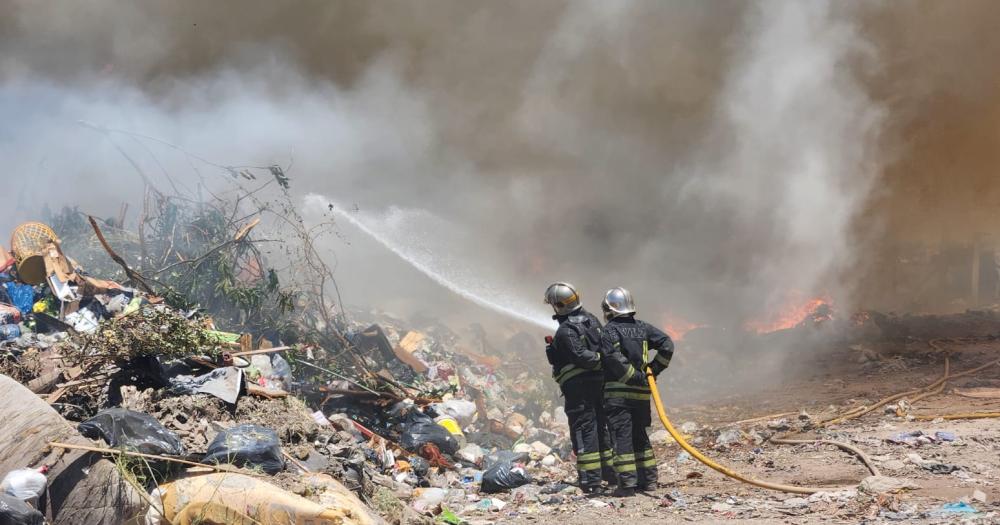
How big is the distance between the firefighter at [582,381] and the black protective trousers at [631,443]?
0.17 meters

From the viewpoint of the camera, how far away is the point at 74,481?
3.05m

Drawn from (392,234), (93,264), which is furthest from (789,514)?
(392,234)

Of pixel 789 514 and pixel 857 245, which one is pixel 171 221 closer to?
pixel 789 514

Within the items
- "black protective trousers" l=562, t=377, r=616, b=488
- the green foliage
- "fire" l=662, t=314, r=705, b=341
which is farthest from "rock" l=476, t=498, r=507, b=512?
"fire" l=662, t=314, r=705, b=341

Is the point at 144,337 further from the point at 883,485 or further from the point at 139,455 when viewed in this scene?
the point at 883,485

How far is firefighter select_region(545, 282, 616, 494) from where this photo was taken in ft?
16.5

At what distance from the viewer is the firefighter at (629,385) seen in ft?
16.2

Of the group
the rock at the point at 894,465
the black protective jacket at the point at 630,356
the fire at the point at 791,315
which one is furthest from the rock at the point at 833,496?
the fire at the point at 791,315

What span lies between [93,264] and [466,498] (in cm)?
548

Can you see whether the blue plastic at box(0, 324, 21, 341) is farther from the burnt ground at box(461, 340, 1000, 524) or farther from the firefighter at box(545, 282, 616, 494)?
the firefighter at box(545, 282, 616, 494)

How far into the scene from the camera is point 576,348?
16.3 feet

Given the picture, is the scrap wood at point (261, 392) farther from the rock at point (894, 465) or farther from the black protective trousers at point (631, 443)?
the rock at point (894, 465)

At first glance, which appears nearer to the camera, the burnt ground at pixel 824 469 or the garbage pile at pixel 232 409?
the garbage pile at pixel 232 409

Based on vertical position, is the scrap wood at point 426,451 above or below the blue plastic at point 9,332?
below
